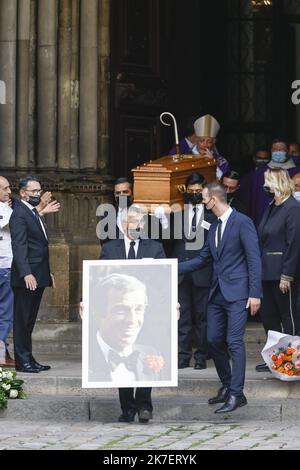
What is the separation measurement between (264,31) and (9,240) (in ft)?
17.9

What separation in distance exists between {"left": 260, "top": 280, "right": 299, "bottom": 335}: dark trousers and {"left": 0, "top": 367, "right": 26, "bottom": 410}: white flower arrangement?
7.61ft

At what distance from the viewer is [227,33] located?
1953 cm

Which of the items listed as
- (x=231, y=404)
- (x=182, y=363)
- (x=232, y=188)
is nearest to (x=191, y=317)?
(x=182, y=363)

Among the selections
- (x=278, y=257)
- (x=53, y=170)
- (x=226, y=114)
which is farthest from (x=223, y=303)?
(x=226, y=114)

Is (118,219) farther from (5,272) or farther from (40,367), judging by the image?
(40,367)

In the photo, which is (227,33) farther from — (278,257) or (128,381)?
(128,381)

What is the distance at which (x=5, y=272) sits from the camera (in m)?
15.6

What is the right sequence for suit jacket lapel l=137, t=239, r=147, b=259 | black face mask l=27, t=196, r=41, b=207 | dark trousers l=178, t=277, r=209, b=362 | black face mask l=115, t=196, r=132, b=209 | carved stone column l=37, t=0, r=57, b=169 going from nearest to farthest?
suit jacket lapel l=137, t=239, r=147, b=259 → black face mask l=27, t=196, r=41, b=207 → dark trousers l=178, t=277, r=209, b=362 → black face mask l=115, t=196, r=132, b=209 → carved stone column l=37, t=0, r=57, b=169

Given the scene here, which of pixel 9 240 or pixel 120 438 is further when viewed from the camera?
pixel 9 240

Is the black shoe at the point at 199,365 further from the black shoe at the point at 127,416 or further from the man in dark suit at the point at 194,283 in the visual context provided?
the black shoe at the point at 127,416

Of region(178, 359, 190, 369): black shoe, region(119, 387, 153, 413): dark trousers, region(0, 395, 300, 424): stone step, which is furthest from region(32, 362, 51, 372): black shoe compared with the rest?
region(119, 387, 153, 413): dark trousers

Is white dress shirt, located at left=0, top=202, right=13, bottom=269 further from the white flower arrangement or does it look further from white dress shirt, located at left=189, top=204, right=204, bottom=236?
white dress shirt, located at left=189, top=204, right=204, bottom=236

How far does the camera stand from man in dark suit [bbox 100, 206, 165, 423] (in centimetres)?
1373

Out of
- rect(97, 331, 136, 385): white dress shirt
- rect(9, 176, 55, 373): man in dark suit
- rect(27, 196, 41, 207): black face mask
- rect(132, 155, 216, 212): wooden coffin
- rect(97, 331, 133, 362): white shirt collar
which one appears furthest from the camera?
rect(132, 155, 216, 212): wooden coffin
